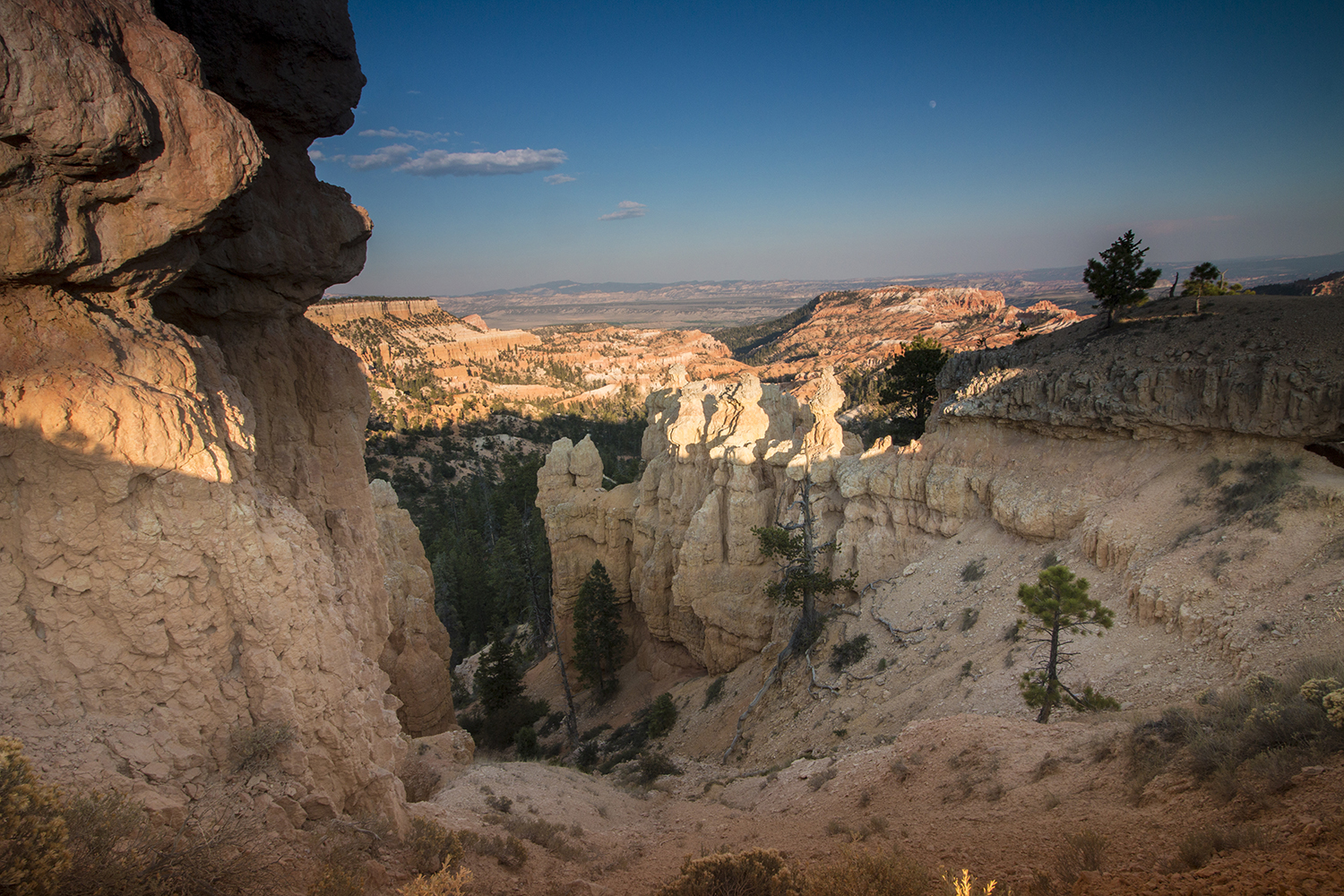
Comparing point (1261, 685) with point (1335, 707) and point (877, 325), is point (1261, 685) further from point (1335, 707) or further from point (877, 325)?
point (877, 325)

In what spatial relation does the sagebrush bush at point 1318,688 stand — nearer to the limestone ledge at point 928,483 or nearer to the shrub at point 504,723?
the limestone ledge at point 928,483

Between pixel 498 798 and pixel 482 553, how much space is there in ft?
113

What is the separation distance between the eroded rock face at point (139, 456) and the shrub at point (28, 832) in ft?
4.04

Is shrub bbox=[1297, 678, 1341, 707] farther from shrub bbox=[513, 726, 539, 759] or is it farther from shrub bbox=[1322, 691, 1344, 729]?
shrub bbox=[513, 726, 539, 759]

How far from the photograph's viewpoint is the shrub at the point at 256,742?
666cm

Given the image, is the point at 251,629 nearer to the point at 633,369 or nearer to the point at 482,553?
the point at 482,553

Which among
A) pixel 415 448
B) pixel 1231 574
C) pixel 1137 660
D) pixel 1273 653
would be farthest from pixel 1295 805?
pixel 415 448

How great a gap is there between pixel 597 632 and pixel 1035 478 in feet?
58.1

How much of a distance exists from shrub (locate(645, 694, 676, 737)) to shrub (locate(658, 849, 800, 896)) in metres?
13.4

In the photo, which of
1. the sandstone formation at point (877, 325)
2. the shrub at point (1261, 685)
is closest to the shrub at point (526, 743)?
the shrub at point (1261, 685)

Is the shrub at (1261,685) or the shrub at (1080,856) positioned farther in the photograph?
the shrub at (1261,685)

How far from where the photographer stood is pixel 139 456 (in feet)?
19.7

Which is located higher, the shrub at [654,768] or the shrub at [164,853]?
the shrub at [164,853]

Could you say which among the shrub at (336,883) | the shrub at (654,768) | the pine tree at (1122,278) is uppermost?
the pine tree at (1122,278)
